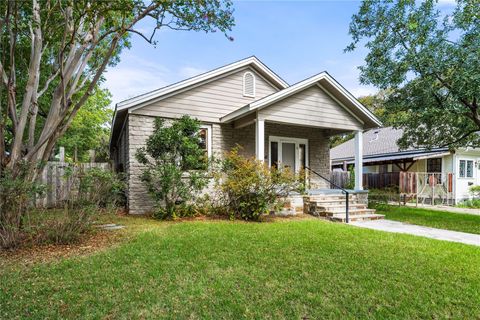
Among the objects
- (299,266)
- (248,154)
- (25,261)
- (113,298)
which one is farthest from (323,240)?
(248,154)

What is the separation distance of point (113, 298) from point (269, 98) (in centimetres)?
721

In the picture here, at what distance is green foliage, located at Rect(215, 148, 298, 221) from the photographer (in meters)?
8.31

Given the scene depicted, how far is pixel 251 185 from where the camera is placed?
8.37 metres

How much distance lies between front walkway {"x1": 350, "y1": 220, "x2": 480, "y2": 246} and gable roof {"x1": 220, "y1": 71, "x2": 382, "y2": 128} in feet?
13.4

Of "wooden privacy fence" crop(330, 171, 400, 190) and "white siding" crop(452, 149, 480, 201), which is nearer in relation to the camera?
"wooden privacy fence" crop(330, 171, 400, 190)

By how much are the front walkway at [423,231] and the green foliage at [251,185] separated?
2.66 meters

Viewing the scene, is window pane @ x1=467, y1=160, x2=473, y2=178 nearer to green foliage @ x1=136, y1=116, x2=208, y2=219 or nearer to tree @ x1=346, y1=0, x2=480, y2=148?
tree @ x1=346, y1=0, x2=480, y2=148

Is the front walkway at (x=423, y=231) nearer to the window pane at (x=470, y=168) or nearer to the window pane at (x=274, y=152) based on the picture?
the window pane at (x=274, y=152)

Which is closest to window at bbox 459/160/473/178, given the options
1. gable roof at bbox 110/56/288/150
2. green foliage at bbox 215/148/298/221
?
gable roof at bbox 110/56/288/150

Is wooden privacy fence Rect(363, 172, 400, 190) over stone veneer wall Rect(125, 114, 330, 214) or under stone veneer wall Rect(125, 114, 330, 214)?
under

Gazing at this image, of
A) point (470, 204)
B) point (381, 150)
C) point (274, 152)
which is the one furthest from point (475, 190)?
point (274, 152)

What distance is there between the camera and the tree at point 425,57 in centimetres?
886

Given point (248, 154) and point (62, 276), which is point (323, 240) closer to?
point (62, 276)

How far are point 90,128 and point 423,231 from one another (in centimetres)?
2506
